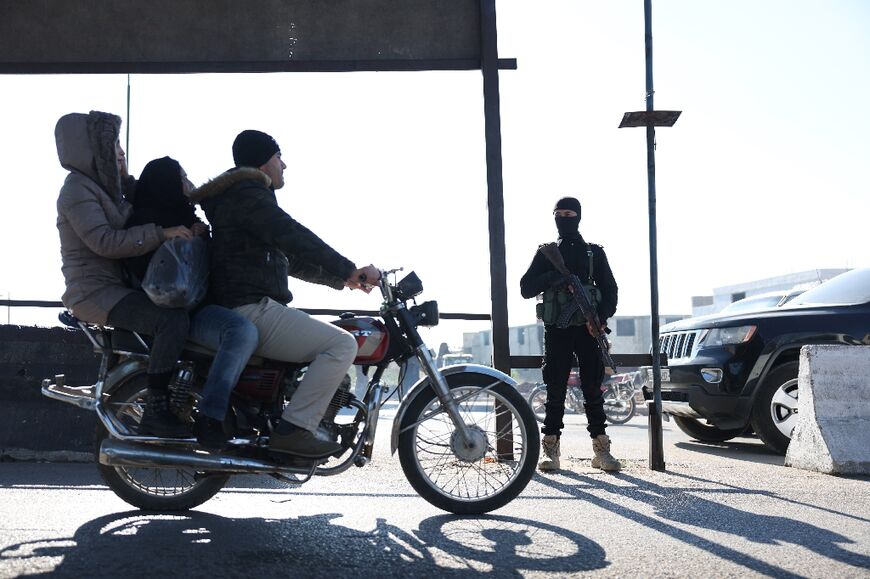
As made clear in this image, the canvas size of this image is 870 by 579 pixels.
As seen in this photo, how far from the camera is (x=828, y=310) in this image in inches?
369

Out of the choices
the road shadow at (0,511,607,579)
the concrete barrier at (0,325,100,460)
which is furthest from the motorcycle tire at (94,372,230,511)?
the concrete barrier at (0,325,100,460)

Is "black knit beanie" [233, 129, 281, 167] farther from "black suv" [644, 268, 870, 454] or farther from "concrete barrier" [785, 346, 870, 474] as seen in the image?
"black suv" [644, 268, 870, 454]

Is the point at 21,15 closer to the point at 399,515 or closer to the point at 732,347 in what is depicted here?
the point at 399,515

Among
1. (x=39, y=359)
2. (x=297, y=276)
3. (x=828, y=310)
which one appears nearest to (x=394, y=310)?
(x=297, y=276)

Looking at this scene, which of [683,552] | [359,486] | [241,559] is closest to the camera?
[241,559]

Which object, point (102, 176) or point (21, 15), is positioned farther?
point (21, 15)

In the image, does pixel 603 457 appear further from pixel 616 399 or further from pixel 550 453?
pixel 616 399

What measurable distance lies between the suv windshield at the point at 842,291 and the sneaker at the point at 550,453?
12.6 ft

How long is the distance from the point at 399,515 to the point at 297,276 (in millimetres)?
1451

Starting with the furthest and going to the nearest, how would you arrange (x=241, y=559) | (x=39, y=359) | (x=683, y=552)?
1. (x=39, y=359)
2. (x=683, y=552)
3. (x=241, y=559)

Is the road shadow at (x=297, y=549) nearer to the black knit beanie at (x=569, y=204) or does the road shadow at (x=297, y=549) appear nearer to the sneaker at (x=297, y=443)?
the sneaker at (x=297, y=443)

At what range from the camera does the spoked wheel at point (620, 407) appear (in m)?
19.6

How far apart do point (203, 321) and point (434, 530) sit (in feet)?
4.95

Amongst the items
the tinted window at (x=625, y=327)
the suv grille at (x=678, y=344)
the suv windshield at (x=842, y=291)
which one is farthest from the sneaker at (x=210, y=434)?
the tinted window at (x=625, y=327)
